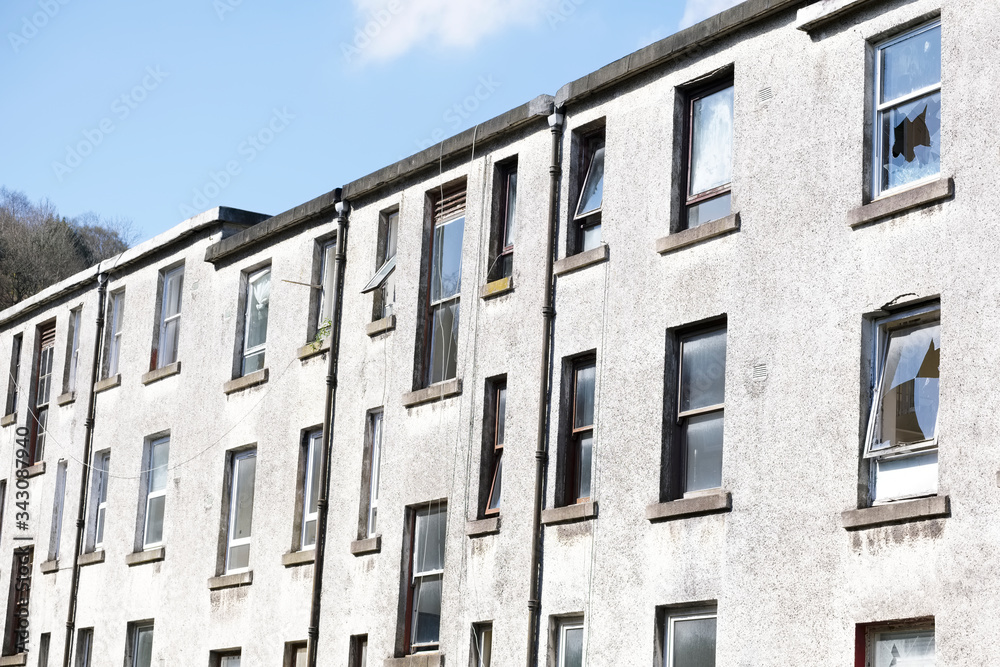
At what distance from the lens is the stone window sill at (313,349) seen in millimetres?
23469

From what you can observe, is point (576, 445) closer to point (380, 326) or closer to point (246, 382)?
point (380, 326)

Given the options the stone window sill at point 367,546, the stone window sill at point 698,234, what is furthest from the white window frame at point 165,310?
the stone window sill at point 698,234

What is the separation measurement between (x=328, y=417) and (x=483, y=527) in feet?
14.2

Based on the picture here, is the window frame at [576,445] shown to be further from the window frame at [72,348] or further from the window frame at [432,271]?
the window frame at [72,348]

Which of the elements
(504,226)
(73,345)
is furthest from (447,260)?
(73,345)

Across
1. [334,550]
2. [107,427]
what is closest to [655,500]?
[334,550]

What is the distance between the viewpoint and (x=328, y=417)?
22797mm

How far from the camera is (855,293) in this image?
15.3 m

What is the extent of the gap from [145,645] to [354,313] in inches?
303

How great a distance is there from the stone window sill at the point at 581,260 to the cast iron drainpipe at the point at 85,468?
1354 cm

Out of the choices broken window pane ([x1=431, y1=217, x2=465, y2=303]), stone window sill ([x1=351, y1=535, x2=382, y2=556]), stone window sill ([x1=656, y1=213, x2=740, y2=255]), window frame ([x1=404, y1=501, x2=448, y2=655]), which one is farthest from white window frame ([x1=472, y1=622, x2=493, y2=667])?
stone window sill ([x1=656, y1=213, x2=740, y2=255])

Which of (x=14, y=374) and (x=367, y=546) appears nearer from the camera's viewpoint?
(x=367, y=546)

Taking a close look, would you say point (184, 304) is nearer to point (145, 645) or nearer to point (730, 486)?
point (145, 645)

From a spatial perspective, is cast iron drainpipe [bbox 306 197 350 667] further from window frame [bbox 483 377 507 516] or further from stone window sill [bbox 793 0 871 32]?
stone window sill [bbox 793 0 871 32]
